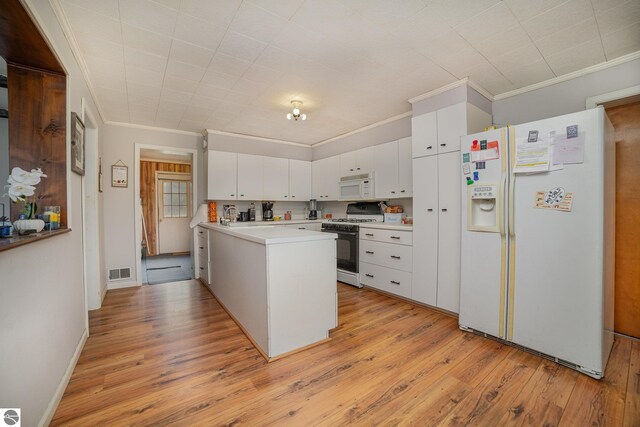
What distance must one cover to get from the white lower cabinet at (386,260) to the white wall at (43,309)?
2.99 m

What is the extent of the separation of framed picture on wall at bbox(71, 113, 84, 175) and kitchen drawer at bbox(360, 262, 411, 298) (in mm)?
3185

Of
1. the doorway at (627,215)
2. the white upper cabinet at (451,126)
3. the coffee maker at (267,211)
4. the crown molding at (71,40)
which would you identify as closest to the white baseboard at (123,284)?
the coffee maker at (267,211)

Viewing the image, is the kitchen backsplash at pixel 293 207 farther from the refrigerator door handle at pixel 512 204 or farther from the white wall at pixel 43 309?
the refrigerator door handle at pixel 512 204

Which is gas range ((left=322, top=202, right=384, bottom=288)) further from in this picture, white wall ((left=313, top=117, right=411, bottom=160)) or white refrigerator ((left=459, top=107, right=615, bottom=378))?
white refrigerator ((left=459, top=107, right=615, bottom=378))

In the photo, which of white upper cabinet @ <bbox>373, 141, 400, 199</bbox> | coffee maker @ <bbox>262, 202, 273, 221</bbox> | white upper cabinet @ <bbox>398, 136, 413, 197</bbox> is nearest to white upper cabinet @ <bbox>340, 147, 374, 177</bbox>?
white upper cabinet @ <bbox>373, 141, 400, 199</bbox>

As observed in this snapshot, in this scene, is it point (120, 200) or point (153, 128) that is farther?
point (153, 128)

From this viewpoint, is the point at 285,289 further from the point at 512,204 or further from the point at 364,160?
the point at 364,160

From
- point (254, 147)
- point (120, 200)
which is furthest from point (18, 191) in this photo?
point (254, 147)

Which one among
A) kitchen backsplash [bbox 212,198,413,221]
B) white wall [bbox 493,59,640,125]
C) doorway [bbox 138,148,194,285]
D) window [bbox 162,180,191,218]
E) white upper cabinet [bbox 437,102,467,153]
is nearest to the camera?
white wall [bbox 493,59,640,125]

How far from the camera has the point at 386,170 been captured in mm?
3775

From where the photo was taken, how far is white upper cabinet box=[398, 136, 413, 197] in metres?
3.48

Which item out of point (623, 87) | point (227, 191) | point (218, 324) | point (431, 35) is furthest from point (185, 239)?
point (623, 87)

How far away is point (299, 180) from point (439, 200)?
111 inches

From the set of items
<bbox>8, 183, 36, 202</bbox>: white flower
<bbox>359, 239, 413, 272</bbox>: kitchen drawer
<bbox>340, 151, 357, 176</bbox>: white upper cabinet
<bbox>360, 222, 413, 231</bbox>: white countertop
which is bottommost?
<bbox>359, 239, 413, 272</bbox>: kitchen drawer
